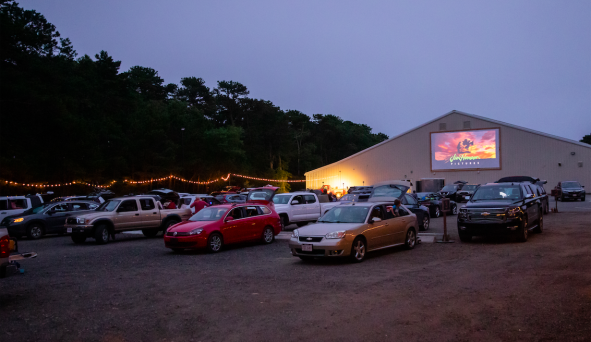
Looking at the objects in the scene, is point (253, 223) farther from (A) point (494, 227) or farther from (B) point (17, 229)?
(B) point (17, 229)

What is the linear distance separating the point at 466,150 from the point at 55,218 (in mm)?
44998

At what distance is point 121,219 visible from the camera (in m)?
18.8

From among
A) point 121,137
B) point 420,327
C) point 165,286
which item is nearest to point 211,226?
point 165,286

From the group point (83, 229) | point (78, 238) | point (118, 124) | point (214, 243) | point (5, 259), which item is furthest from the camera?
point (118, 124)

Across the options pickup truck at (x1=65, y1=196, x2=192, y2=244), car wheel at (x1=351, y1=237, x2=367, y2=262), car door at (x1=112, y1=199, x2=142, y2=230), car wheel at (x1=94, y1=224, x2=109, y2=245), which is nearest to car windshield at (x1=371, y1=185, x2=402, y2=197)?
pickup truck at (x1=65, y1=196, x2=192, y2=244)

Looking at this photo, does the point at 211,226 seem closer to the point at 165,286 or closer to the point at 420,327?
the point at 165,286

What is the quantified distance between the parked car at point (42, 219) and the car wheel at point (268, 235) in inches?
354

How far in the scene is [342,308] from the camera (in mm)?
7336

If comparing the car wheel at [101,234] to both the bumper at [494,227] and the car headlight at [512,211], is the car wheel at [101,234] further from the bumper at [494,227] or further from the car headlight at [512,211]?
the car headlight at [512,211]

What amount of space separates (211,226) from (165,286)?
5.29m

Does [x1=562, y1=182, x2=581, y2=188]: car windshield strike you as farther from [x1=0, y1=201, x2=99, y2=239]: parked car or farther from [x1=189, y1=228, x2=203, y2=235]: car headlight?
[x1=0, y1=201, x2=99, y2=239]: parked car

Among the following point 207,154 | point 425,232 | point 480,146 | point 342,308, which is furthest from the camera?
point 207,154

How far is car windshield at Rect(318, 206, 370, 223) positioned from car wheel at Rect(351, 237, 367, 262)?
66cm

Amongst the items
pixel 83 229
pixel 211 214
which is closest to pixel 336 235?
pixel 211 214
